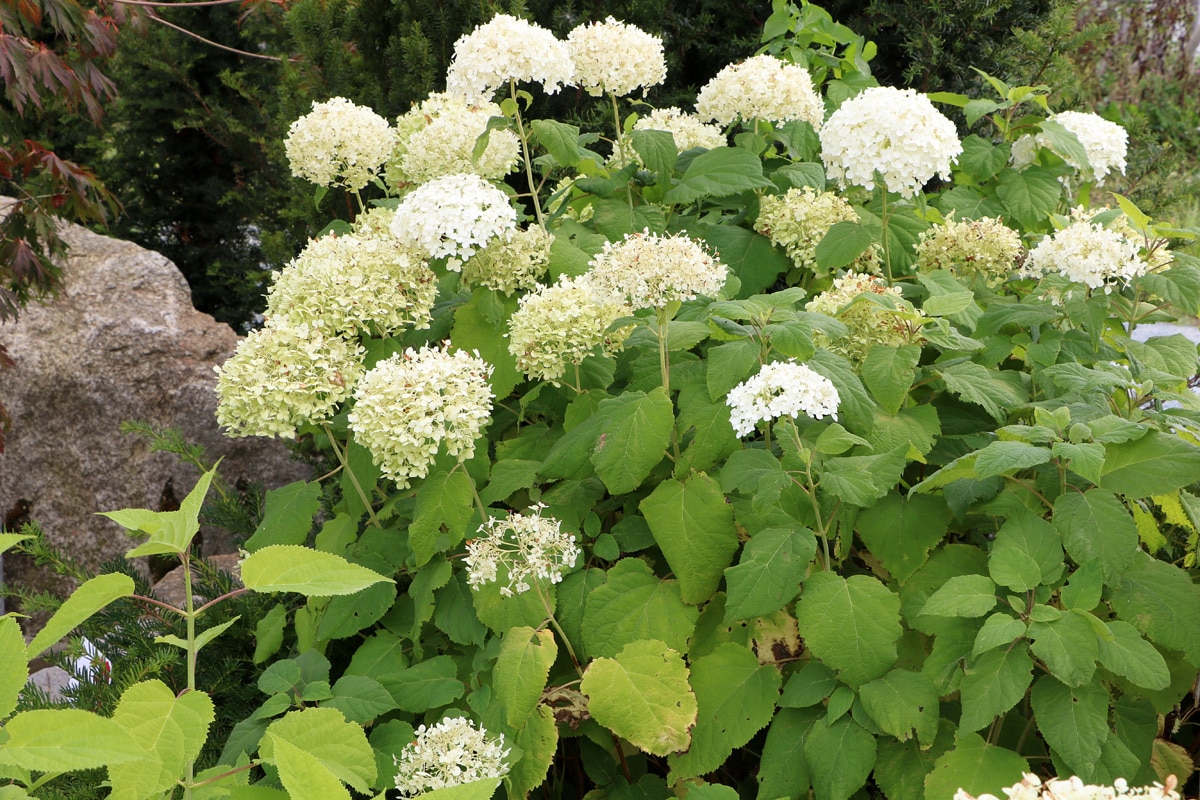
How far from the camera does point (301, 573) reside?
1.21m

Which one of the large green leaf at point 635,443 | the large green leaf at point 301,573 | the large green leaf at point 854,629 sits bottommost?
the large green leaf at point 854,629

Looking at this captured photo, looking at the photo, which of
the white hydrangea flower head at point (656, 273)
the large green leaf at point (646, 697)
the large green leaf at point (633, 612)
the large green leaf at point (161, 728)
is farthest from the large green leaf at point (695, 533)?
the large green leaf at point (161, 728)

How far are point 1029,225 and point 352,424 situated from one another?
6.20ft

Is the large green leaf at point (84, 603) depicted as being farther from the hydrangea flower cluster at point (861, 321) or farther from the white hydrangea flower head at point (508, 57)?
the white hydrangea flower head at point (508, 57)

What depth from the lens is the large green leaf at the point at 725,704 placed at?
71.5 inches

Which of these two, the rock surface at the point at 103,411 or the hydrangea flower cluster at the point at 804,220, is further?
the rock surface at the point at 103,411

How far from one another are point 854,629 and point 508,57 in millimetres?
1569

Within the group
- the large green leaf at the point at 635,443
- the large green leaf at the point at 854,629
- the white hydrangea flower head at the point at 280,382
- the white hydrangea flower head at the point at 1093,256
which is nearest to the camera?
the large green leaf at the point at 854,629

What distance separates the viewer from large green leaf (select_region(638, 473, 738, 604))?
6.24ft

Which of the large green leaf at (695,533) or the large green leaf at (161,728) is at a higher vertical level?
the large green leaf at (161,728)

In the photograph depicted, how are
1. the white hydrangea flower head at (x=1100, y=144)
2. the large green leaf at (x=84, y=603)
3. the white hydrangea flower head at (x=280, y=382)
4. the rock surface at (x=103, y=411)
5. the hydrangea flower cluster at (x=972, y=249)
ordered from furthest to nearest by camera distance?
the rock surface at (x=103, y=411) → the white hydrangea flower head at (x=1100, y=144) → the hydrangea flower cluster at (x=972, y=249) → the white hydrangea flower head at (x=280, y=382) → the large green leaf at (x=84, y=603)

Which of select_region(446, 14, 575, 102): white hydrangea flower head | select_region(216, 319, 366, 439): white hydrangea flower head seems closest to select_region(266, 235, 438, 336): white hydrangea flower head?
select_region(216, 319, 366, 439): white hydrangea flower head

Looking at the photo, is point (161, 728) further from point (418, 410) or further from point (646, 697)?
point (646, 697)

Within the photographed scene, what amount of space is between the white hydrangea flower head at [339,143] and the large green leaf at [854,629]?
181cm
